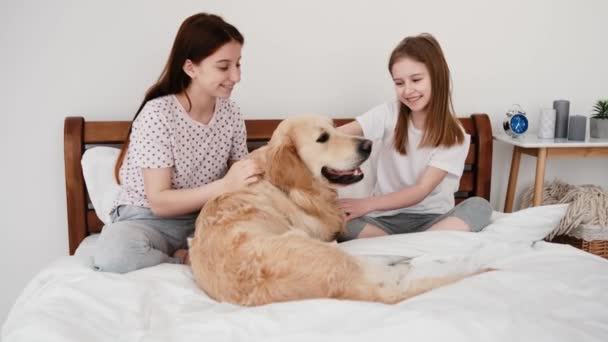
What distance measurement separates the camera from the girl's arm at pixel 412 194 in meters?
2.22

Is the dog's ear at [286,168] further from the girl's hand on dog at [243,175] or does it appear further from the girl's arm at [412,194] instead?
the girl's arm at [412,194]

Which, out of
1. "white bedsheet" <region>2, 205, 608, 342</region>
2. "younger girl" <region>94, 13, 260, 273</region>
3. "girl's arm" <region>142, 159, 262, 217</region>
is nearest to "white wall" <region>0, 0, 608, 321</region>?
"younger girl" <region>94, 13, 260, 273</region>

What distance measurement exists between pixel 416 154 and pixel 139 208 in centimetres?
115

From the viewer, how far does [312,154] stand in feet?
6.15

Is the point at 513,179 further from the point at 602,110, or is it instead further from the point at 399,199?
the point at 399,199

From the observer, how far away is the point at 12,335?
1297mm

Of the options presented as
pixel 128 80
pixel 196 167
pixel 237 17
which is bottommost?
pixel 196 167

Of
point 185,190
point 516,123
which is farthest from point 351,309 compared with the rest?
point 516,123

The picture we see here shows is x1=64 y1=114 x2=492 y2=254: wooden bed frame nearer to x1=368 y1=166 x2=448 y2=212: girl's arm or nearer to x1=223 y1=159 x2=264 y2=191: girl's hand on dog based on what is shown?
x1=368 y1=166 x2=448 y2=212: girl's arm

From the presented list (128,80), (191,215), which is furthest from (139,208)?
(128,80)

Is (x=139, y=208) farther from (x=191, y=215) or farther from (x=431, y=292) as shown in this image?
(x=431, y=292)

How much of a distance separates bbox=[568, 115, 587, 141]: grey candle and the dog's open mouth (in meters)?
1.58

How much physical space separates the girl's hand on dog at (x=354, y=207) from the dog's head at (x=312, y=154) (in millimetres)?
288

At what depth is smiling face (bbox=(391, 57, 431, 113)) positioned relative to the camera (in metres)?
2.27
